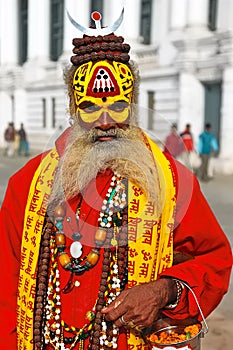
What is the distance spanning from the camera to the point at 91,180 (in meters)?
1.91

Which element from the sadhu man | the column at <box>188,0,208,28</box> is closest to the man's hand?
the sadhu man

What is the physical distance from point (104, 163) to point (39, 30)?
89.0ft

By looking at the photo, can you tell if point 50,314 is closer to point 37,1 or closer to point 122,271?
point 122,271

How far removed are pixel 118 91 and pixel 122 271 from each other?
0.64 m

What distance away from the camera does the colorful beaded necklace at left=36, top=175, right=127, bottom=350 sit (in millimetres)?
1846

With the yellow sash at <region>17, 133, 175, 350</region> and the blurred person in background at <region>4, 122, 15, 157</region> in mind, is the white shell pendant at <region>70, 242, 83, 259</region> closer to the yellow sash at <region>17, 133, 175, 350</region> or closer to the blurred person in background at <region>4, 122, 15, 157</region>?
the yellow sash at <region>17, 133, 175, 350</region>

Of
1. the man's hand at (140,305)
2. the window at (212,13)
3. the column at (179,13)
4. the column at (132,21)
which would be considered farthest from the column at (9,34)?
the man's hand at (140,305)

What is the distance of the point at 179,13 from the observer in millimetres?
17469

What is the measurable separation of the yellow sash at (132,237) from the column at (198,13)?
51.9ft

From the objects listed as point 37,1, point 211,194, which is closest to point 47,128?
point 37,1

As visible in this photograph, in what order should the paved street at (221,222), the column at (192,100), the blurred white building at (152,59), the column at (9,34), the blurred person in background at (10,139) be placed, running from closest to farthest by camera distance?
1. the paved street at (221,222)
2. the blurred white building at (152,59)
3. the column at (192,100)
4. the blurred person in background at (10,139)
5. the column at (9,34)

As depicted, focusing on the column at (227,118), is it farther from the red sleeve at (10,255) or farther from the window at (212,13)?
the red sleeve at (10,255)

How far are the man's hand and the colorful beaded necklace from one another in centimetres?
8

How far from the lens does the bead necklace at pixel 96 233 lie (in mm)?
1829
